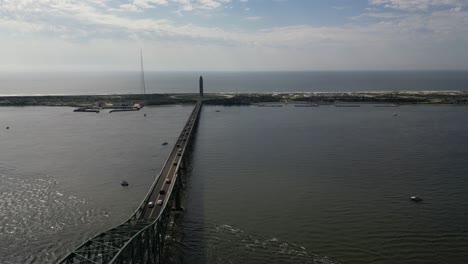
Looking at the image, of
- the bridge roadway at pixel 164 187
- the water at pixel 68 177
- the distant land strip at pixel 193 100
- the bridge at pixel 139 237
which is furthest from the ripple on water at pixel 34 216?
the distant land strip at pixel 193 100

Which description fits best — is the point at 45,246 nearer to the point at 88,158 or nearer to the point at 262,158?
the point at 88,158

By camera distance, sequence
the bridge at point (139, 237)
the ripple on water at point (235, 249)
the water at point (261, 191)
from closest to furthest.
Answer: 1. the bridge at point (139, 237)
2. the ripple on water at point (235, 249)
3. the water at point (261, 191)

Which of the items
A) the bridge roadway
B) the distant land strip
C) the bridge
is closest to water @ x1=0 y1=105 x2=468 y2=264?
the bridge

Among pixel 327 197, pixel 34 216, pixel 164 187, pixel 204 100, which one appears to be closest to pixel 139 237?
pixel 164 187

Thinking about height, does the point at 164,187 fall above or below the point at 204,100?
below

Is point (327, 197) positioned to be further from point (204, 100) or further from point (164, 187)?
point (204, 100)

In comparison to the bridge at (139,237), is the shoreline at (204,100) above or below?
above

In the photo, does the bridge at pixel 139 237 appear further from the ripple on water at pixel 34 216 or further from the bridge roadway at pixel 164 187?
the ripple on water at pixel 34 216

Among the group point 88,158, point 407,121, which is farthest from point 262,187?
point 407,121
